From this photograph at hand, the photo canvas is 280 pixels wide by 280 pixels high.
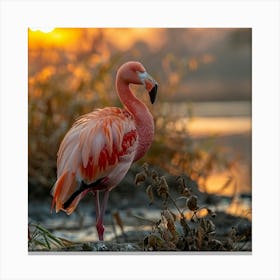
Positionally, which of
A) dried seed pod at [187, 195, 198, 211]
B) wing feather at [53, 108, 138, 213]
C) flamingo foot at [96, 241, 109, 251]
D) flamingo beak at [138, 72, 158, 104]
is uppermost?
flamingo beak at [138, 72, 158, 104]

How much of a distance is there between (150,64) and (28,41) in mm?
1241

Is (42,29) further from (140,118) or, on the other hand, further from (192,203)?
(192,203)

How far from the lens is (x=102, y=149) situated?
16.9 feet

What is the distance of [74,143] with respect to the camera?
5199 mm

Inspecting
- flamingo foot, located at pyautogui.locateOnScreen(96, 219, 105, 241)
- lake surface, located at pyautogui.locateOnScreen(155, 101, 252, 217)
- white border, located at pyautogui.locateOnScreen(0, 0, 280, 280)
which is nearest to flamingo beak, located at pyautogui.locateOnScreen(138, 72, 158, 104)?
white border, located at pyautogui.locateOnScreen(0, 0, 280, 280)

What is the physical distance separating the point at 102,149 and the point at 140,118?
24cm

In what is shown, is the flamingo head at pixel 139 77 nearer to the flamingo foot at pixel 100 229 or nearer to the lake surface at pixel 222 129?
the flamingo foot at pixel 100 229

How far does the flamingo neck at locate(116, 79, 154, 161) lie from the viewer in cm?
518

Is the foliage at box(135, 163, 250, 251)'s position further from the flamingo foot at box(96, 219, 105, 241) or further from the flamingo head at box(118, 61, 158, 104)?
the flamingo head at box(118, 61, 158, 104)

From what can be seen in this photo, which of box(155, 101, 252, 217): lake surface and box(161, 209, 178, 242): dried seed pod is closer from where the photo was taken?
box(161, 209, 178, 242): dried seed pod

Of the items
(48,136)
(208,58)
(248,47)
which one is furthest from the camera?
(48,136)
